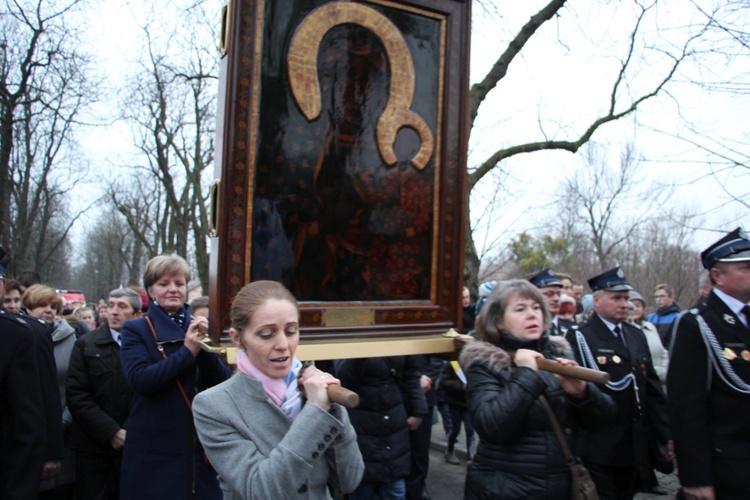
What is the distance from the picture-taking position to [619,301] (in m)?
4.49

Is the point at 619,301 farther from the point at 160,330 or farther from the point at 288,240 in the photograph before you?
the point at 160,330

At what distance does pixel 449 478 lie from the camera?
7.06 metres

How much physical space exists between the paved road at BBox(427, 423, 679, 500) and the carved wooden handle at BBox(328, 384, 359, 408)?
4870 millimetres

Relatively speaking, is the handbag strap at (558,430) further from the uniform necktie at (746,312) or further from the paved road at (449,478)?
the paved road at (449,478)

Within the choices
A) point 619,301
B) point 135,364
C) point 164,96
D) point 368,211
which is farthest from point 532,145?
point 164,96

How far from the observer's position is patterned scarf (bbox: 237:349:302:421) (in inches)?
84.3

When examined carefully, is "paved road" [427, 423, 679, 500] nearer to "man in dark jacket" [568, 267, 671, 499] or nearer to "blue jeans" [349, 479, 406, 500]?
"blue jeans" [349, 479, 406, 500]

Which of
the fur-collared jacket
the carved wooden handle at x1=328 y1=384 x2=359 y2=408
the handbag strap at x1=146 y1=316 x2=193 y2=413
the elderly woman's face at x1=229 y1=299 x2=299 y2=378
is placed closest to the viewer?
the carved wooden handle at x1=328 y1=384 x2=359 y2=408

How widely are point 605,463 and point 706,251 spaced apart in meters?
1.58

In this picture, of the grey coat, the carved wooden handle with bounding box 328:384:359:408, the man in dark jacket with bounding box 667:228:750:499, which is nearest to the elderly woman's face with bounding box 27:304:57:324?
Answer: the grey coat

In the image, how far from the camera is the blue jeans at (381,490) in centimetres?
447

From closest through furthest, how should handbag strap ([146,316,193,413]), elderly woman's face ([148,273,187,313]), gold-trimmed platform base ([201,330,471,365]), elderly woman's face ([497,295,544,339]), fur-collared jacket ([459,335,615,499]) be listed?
fur-collared jacket ([459,335,615,499])
elderly woman's face ([497,295,544,339])
gold-trimmed platform base ([201,330,471,365])
handbag strap ([146,316,193,413])
elderly woman's face ([148,273,187,313])

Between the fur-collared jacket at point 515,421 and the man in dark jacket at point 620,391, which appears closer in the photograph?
the fur-collared jacket at point 515,421

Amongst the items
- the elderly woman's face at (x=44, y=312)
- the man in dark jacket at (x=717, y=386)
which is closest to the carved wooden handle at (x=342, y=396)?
the man in dark jacket at (x=717, y=386)
